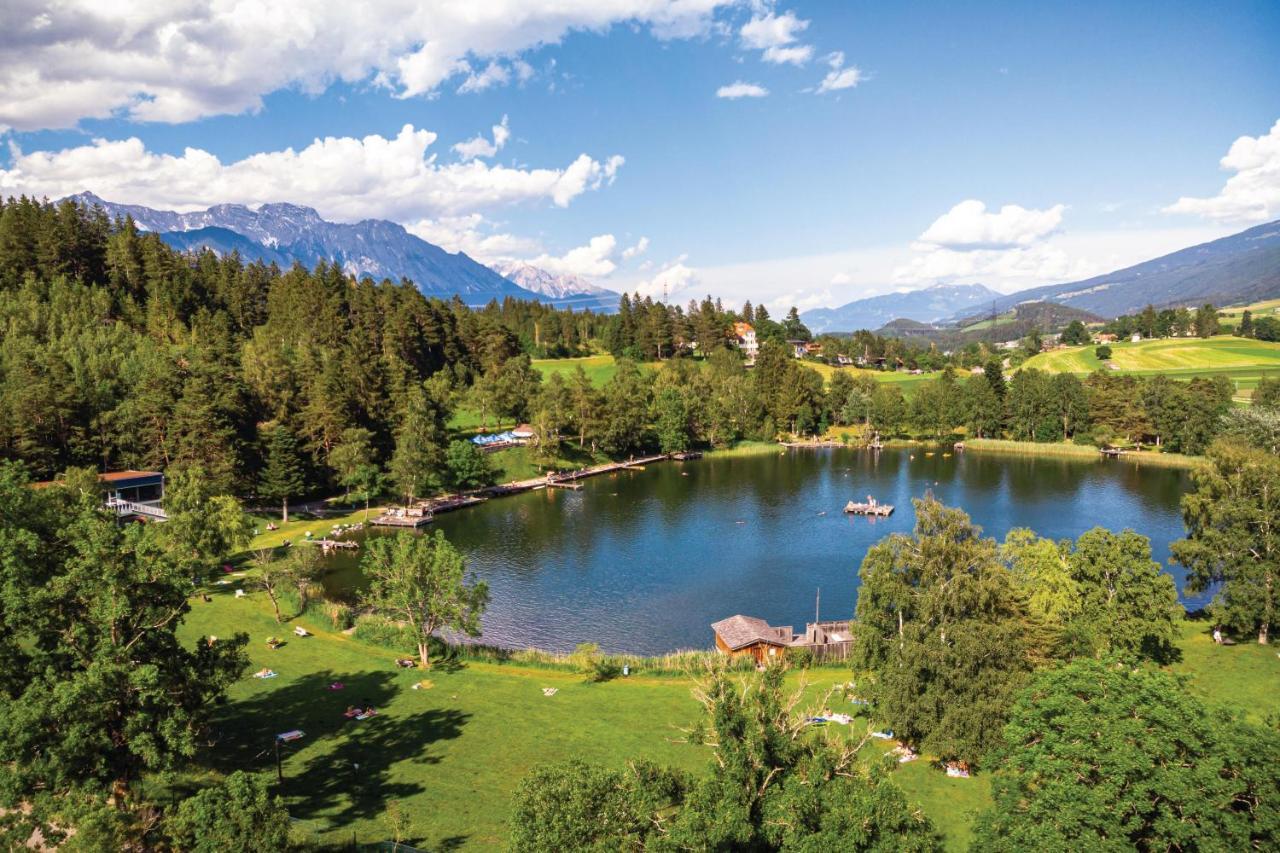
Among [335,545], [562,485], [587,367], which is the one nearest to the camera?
[335,545]

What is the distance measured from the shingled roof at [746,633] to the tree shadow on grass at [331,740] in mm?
14153

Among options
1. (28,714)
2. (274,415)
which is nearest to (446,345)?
(274,415)

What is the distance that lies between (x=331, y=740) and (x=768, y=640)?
2066 centimetres

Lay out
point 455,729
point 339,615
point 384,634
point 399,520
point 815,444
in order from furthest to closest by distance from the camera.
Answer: point 815,444 < point 399,520 < point 339,615 < point 384,634 < point 455,729

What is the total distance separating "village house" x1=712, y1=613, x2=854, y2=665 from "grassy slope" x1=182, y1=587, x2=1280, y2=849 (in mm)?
1438

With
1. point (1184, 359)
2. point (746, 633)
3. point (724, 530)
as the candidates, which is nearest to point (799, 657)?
point (746, 633)

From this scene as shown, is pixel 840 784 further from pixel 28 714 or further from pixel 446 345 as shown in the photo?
pixel 446 345

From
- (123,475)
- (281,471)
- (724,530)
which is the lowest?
(724,530)

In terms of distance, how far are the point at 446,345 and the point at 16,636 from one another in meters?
93.4

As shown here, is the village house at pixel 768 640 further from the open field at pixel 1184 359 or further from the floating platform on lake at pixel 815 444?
the open field at pixel 1184 359

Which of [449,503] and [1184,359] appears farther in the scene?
[1184,359]

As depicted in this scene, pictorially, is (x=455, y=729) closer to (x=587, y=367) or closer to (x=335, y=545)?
(x=335, y=545)

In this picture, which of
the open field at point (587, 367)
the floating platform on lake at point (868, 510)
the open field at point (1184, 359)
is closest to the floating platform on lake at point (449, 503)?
the floating platform on lake at point (868, 510)

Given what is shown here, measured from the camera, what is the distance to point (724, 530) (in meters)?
66.6
